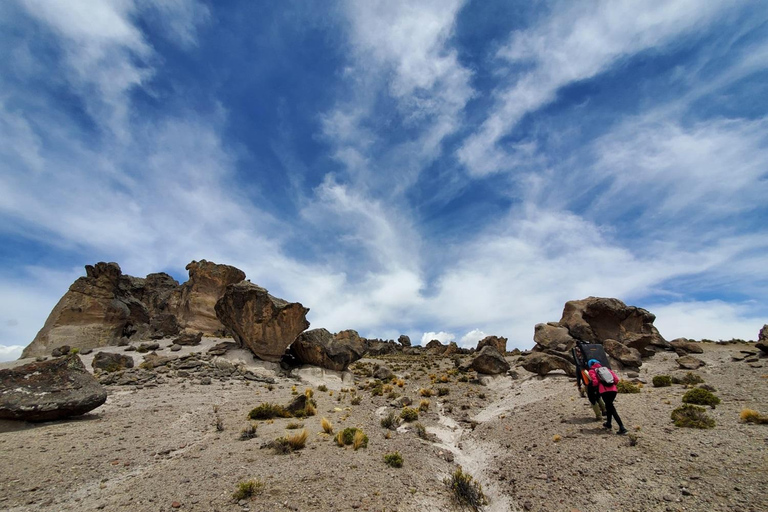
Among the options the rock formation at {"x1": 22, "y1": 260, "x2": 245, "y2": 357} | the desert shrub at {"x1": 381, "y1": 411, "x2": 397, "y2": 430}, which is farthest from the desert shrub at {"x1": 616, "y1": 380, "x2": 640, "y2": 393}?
the rock formation at {"x1": 22, "y1": 260, "x2": 245, "y2": 357}

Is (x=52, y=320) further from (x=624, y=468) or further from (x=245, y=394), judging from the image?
(x=624, y=468)

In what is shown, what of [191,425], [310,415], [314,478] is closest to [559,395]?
[310,415]

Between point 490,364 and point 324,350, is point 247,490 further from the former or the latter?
point 490,364

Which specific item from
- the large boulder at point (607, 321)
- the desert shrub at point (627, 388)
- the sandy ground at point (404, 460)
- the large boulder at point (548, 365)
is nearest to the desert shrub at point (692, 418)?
the sandy ground at point (404, 460)

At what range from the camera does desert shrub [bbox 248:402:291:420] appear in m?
16.0

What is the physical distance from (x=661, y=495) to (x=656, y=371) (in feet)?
70.6

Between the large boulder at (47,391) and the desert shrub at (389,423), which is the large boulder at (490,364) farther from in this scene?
the large boulder at (47,391)

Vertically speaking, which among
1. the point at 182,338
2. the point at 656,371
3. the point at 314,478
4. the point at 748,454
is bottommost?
the point at 314,478

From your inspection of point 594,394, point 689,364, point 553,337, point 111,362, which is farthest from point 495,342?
point 111,362

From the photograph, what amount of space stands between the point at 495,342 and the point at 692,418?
107 feet

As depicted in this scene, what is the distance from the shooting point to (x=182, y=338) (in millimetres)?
31891

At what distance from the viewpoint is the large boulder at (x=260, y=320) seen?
1160 inches

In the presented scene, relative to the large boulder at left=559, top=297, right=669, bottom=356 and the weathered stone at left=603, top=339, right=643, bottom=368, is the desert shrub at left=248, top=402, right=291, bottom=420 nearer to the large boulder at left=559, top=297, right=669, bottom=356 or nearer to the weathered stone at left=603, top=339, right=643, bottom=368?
the weathered stone at left=603, top=339, right=643, bottom=368

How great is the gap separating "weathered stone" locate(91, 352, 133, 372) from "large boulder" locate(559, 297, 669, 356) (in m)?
39.2
